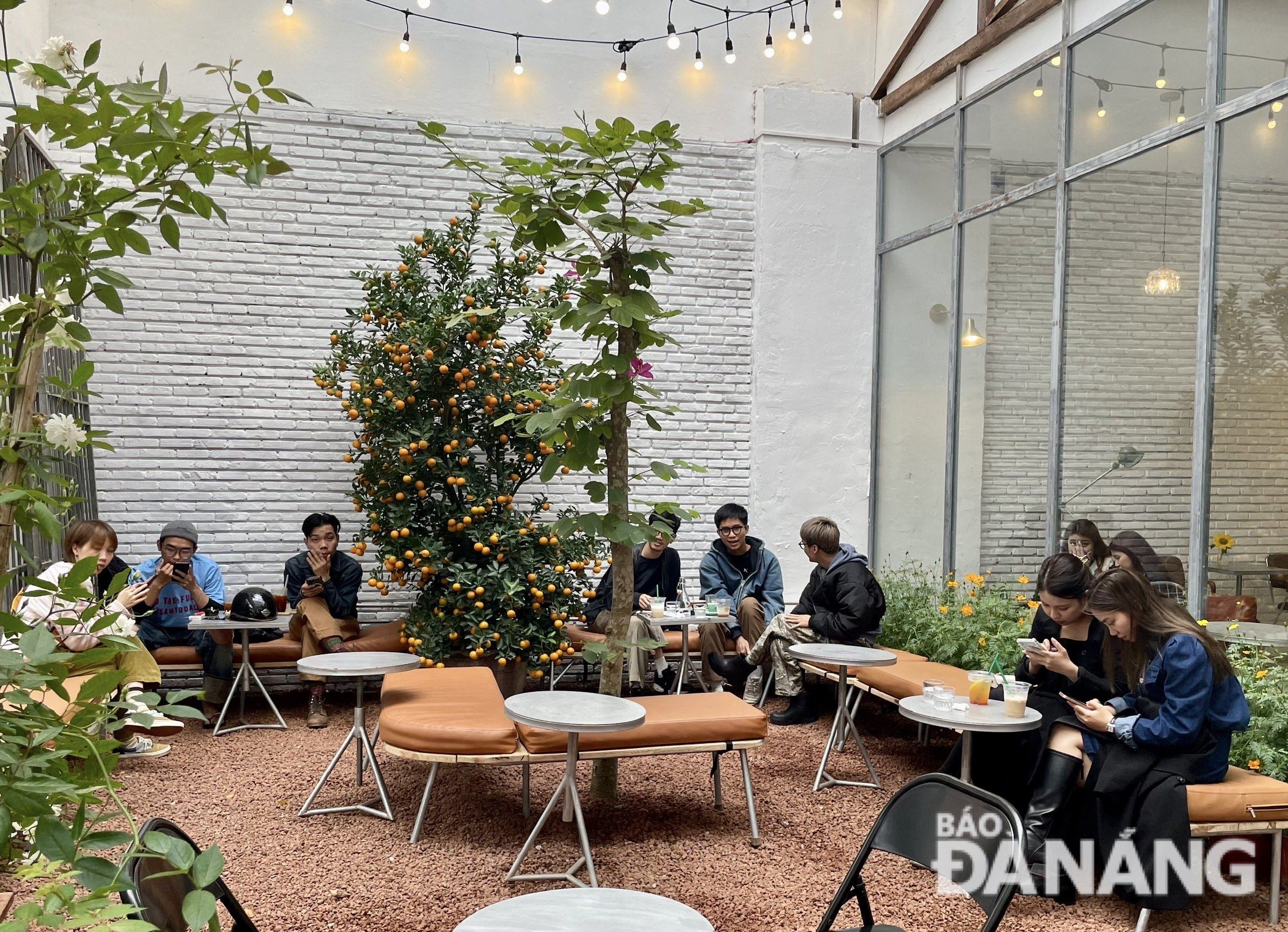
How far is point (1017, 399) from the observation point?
644 cm

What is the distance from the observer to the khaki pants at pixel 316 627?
620 cm

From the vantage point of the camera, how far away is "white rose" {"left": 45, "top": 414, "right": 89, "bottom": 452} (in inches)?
40.1

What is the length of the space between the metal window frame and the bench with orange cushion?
238cm

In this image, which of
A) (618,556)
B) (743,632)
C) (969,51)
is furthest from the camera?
(969,51)

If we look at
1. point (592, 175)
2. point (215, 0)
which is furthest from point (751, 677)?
point (215, 0)

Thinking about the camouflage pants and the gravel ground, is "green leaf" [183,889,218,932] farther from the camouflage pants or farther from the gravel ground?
the camouflage pants

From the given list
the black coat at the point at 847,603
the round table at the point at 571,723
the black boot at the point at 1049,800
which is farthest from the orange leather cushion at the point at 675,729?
the black coat at the point at 847,603

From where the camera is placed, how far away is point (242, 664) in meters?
6.10

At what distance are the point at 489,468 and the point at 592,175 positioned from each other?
117 inches

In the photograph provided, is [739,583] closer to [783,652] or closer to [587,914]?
[783,652]

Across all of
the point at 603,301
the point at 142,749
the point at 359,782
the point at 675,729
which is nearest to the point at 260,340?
the point at 142,749

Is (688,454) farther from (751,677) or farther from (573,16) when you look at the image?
(573,16)

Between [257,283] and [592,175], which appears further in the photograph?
[257,283]

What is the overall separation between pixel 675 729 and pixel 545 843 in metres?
0.71
